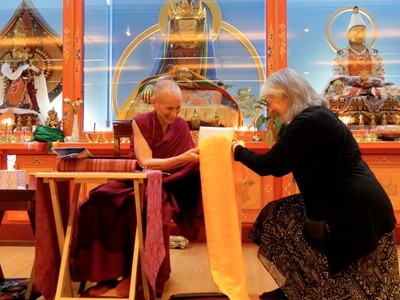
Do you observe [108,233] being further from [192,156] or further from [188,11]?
[188,11]

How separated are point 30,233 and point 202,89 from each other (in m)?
1.97

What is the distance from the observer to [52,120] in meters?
4.23

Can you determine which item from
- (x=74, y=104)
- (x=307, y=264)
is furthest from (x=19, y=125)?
(x=307, y=264)

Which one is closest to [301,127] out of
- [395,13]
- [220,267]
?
[220,267]

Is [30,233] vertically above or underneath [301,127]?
underneath

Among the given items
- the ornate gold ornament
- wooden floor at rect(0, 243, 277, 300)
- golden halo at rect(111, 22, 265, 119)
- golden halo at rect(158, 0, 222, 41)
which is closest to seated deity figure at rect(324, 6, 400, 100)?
golden halo at rect(111, 22, 265, 119)

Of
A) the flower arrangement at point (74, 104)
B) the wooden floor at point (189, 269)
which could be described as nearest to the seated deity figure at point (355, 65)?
the wooden floor at point (189, 269)

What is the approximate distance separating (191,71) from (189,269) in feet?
7.10

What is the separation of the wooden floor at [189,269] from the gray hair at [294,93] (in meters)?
0.91

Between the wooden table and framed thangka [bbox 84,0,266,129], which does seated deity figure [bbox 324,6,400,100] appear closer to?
framed thangka [bbox 84,0,266,129]

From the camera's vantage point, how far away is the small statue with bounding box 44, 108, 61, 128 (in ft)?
13.8

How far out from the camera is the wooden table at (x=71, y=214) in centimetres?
184

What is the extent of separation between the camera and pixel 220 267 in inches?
78.5

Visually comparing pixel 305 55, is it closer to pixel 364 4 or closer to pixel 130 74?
pixel 364 4
